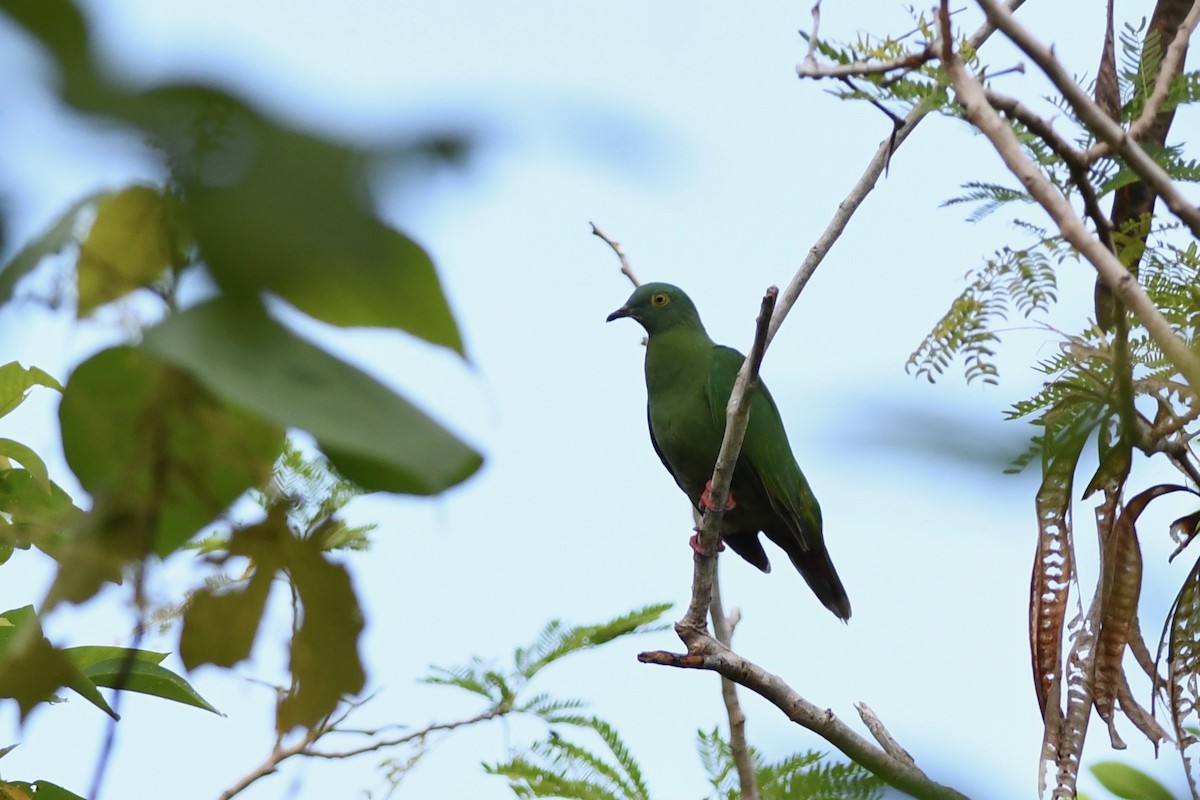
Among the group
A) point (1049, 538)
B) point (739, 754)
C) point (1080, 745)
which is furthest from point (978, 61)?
point (739, 754)

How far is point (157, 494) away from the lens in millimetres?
464

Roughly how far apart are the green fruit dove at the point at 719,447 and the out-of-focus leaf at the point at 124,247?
412cm

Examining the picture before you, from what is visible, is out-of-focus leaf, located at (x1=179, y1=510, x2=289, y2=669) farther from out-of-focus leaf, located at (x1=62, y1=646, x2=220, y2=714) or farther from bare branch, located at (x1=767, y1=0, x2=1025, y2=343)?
bare branch, located at (x1=767, y1=0, x2=1025, y2=343)

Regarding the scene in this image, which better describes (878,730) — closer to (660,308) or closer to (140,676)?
(140,676)

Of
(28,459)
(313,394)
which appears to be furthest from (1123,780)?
(28,459)

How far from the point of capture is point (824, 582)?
5199mm

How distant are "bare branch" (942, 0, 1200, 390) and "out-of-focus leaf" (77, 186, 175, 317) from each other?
1.93 feet

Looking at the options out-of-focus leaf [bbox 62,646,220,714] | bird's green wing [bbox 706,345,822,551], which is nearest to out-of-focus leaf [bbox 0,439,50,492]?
out-of-focus leaf [bbox 62,646,220,714]

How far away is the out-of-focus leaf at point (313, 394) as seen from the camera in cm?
39

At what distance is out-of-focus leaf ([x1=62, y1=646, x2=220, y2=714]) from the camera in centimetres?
119

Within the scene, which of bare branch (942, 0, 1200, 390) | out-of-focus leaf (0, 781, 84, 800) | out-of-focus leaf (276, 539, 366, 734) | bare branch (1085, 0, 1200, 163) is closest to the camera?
out-of-focus leaf (276, 539, 366, 734)

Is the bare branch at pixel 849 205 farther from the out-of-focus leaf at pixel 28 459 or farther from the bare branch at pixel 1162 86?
the out-of-focus leaf at pixel 28 459

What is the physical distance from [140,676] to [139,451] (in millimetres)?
887

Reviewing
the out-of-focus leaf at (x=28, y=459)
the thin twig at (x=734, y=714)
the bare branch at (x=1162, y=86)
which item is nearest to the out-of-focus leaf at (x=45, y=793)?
the out-of-focus leaf at (x=28, y=459)
